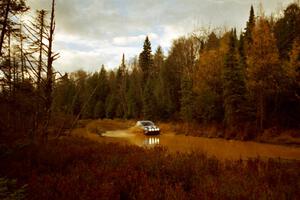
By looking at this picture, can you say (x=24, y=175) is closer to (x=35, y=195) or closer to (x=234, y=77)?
(x=35, y=195)

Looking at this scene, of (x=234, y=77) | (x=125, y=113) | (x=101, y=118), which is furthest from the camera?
(x=101, y=118)

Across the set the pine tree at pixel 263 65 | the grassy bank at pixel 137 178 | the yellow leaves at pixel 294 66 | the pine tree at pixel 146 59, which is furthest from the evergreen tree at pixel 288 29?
the pine tree at pixel 146 59

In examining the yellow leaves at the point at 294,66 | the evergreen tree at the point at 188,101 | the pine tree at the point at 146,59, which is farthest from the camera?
the pine tree at the point at 146,59

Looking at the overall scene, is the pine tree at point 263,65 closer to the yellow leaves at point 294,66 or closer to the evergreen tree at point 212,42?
the yellow leaves at point 294,66

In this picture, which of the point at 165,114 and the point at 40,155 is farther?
the point at 165,114

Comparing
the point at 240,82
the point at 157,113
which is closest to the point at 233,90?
the point at 240,82

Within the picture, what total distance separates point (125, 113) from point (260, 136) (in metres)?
39.4

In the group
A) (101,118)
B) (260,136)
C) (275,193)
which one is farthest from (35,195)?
(101,118)

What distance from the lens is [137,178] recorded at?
279 inches

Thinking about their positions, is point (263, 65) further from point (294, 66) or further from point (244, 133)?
point (244, 133)

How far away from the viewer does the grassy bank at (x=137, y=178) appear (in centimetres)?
595

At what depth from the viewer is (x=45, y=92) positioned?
1036 centimetres

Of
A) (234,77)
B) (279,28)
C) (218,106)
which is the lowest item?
(218,106)

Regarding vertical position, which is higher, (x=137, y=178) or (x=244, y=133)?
(x=137, y=178)
